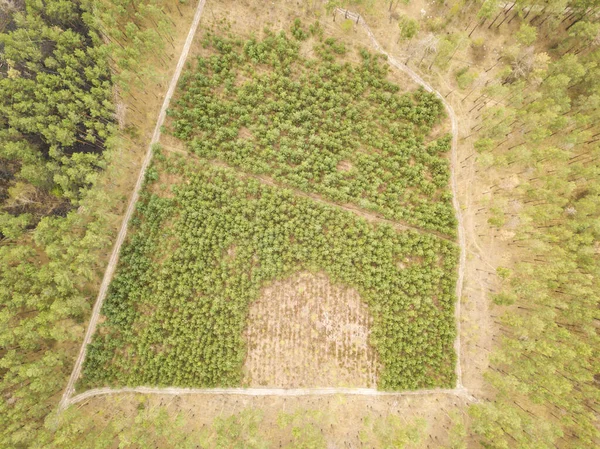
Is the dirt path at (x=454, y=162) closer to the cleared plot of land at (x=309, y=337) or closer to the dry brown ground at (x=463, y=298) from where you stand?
the dry brown ground at (x=463, y=298)

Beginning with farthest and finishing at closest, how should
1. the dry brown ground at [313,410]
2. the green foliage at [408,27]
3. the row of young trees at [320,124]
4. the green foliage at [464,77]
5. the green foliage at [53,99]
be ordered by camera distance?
the row of young trees at [320,124], the green foliage at [408,27], the green foliage at [464,77], the green foliage at [53,99], the dry brown ground at [313,410]

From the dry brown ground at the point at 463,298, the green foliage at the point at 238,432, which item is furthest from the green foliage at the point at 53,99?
the green foliage at the point at 238,432

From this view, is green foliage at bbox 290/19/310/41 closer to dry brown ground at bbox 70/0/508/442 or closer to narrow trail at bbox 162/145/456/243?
dry brown ground at bbox 70/0/508/442

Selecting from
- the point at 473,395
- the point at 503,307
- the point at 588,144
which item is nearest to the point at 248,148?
the point at 503,307

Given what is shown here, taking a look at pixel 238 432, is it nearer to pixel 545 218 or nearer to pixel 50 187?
pixel 50 187

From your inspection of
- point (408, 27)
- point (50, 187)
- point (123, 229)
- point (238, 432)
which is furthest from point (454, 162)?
point (50, 187)

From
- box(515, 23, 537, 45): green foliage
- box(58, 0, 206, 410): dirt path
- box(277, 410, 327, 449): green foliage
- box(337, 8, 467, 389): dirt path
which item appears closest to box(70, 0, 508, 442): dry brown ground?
box(337, 8, 467, 389): dirt path
